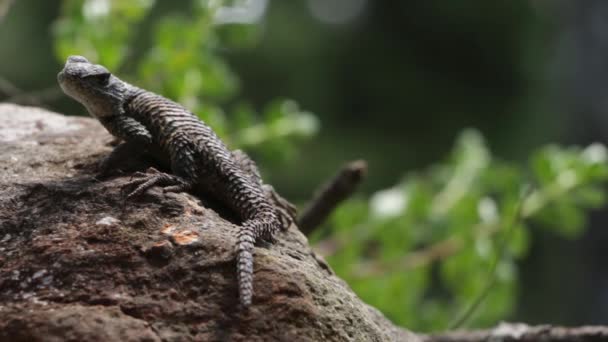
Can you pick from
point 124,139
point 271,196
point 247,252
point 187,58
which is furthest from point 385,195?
point 247,252

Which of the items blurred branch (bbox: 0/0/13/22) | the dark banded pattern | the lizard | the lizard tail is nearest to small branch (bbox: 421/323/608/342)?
the lizard

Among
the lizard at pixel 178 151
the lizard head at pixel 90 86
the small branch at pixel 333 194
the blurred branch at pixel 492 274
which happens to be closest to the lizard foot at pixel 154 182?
the lizard at pixel 178 151

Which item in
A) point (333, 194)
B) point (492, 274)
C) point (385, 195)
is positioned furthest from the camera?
point (385, 195)

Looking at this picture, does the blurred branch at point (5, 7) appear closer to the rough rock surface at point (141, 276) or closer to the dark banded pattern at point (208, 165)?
the dark banded pattern at point (208, 165)

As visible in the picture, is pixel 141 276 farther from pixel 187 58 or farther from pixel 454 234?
pixel 454 234

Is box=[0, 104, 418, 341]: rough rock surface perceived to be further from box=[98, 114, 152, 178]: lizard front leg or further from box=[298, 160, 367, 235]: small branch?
box=[298, 160, 367, 235]: small branch

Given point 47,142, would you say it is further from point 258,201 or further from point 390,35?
point 390,35

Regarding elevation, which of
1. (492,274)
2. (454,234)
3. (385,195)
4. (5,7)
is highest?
(5,7)
